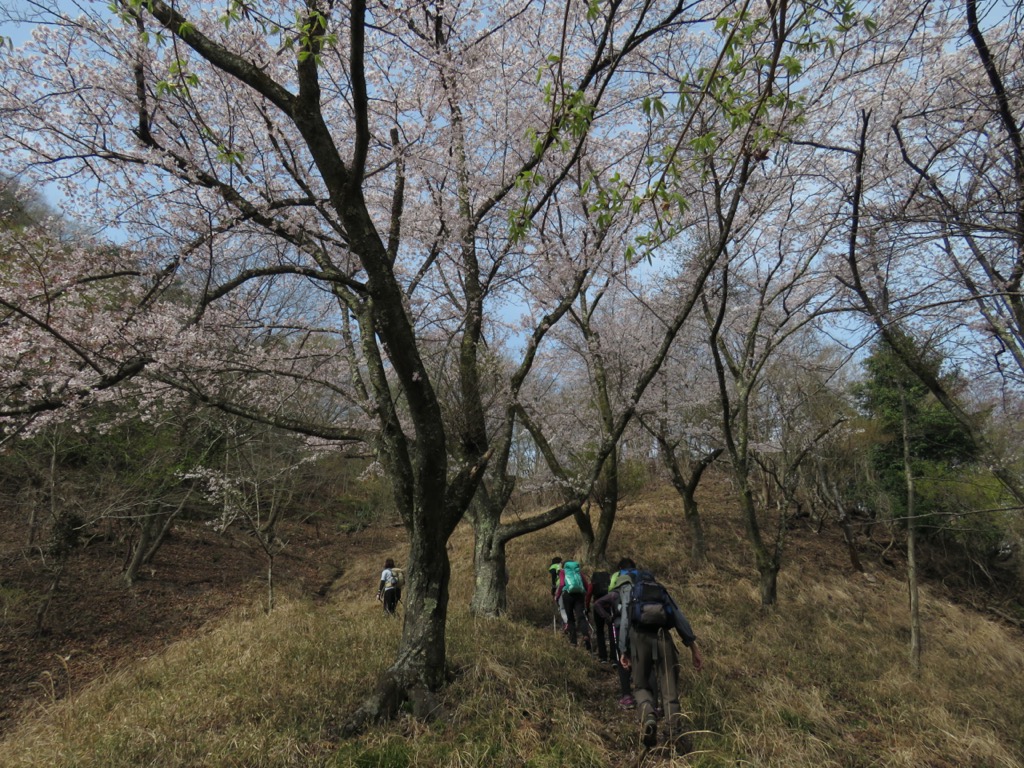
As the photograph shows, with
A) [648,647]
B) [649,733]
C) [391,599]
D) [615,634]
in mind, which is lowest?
[391,599]

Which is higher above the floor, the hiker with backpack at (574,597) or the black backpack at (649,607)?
the black backpack at (649,607)

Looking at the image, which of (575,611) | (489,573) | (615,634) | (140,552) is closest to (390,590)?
(489,573)

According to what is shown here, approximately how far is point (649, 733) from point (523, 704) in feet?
3.50

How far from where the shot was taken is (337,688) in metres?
4.35

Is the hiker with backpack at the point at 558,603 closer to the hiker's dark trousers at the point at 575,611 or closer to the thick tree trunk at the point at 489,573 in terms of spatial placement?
the hiker's dark trousers at the point at 575,611

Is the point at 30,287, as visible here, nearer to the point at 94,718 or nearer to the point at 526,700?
the point at 94,718

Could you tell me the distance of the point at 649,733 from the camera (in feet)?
12.0

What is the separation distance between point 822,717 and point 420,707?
11.7 ft

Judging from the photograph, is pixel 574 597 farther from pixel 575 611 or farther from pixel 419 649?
pixel 419 649

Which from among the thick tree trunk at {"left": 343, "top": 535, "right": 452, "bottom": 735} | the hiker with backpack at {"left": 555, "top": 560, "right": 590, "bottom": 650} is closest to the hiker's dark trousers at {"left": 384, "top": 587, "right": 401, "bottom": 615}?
the hiker with backpack at {"left": 555, "top": 560, "right": 590, "bottom": 650}

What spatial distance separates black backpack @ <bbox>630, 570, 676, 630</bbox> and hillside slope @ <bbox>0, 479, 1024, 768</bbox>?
0.77m

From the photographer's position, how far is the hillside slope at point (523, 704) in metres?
3.46

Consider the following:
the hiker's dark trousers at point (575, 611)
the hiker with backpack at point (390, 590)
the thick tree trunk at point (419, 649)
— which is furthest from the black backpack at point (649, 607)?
the hiker with backpack at point (390, 590)

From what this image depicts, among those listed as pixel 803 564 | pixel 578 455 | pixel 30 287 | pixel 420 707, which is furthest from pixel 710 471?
pixel 30 287
